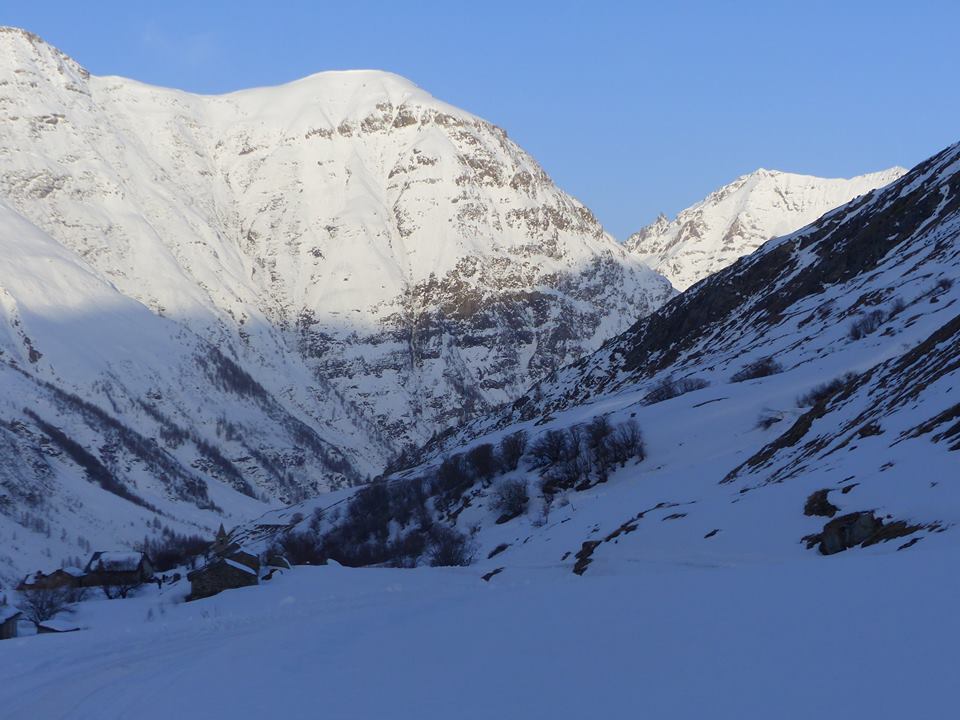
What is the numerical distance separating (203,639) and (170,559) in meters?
89.7

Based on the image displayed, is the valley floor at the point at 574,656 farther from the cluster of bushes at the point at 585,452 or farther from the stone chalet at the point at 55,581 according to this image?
the stone chalet at the point at 55,581

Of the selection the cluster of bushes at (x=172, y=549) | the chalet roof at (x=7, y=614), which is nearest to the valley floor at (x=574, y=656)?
the chalet roof at (x=7, y=614)

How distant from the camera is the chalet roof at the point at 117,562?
73000 mm

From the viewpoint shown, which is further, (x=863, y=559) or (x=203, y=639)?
(x=203, y=639)

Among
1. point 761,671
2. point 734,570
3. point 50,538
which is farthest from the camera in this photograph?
point 50,538

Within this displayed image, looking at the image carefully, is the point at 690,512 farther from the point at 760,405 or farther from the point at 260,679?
the point at 760,405

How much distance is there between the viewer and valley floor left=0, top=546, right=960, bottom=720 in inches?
470

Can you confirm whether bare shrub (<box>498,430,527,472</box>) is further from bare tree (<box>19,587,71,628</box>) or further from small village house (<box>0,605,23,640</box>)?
small village house (<box>0,605,23,640</box>)

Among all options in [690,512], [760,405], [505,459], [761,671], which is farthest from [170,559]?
[761,671]

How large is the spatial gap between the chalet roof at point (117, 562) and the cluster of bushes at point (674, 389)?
110 feet

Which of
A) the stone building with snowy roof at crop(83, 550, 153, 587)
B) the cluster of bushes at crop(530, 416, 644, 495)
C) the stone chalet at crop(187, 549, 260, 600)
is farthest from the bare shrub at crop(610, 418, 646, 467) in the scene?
the stone building with snowy roof at crop(83, 550, 153, 587)

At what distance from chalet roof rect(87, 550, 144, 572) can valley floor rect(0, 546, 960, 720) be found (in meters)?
49.4

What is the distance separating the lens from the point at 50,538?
130 m

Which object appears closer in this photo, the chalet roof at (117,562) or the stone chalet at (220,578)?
the stone chalet at (220,578)
